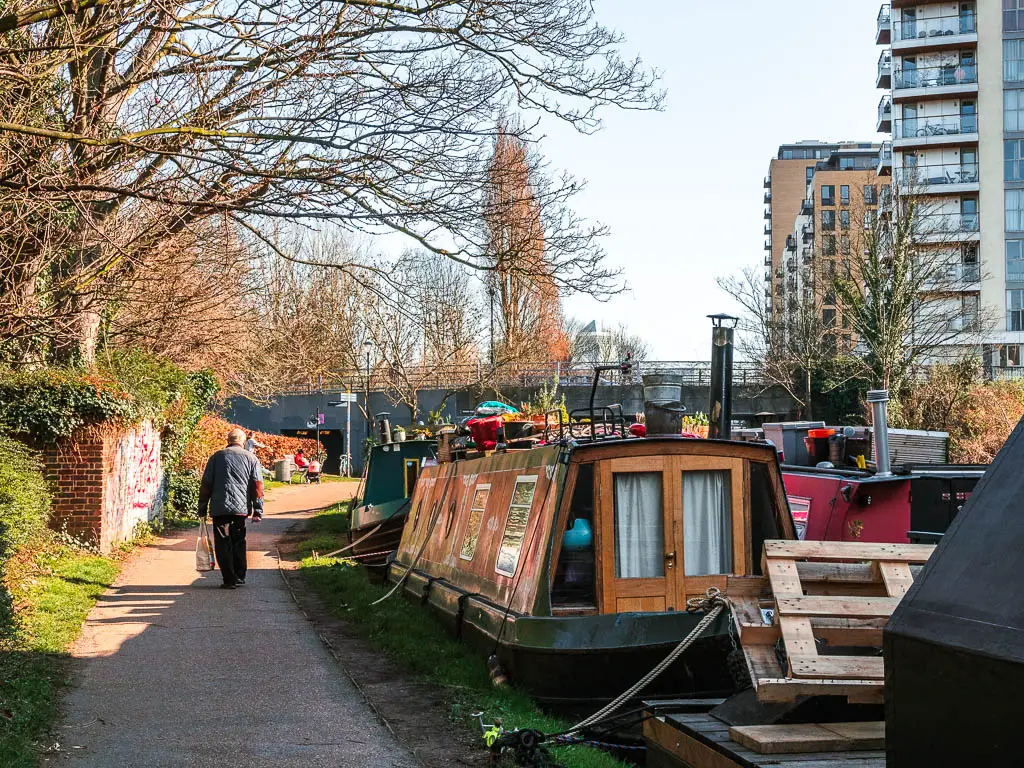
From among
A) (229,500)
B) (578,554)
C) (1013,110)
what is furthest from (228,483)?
(1013,110)

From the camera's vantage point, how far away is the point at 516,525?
9.08 metres

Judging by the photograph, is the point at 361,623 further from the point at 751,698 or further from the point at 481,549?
the point at 751,698

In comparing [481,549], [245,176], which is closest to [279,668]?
[481,549]

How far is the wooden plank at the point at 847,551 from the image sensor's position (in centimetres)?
522

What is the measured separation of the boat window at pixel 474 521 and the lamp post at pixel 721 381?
6.94 ft

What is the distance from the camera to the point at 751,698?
4965 mm

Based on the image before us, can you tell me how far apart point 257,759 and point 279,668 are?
2.55 m

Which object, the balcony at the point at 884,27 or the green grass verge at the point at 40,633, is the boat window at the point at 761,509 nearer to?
the green grass verge at the point at 40,633

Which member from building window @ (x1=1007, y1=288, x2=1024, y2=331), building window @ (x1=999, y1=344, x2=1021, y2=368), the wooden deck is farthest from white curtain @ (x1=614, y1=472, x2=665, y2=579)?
building window @ (x1=1007, y1=288, x2=1024, y2=331)

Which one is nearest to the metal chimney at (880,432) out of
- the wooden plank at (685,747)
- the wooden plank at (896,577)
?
the wooden plank at (896,577)

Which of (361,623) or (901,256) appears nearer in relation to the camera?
(361,623)

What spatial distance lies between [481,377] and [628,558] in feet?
92.1

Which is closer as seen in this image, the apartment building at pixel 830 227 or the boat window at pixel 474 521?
the boat window at pixel 474 521

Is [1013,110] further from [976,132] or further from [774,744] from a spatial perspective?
[774,744]
